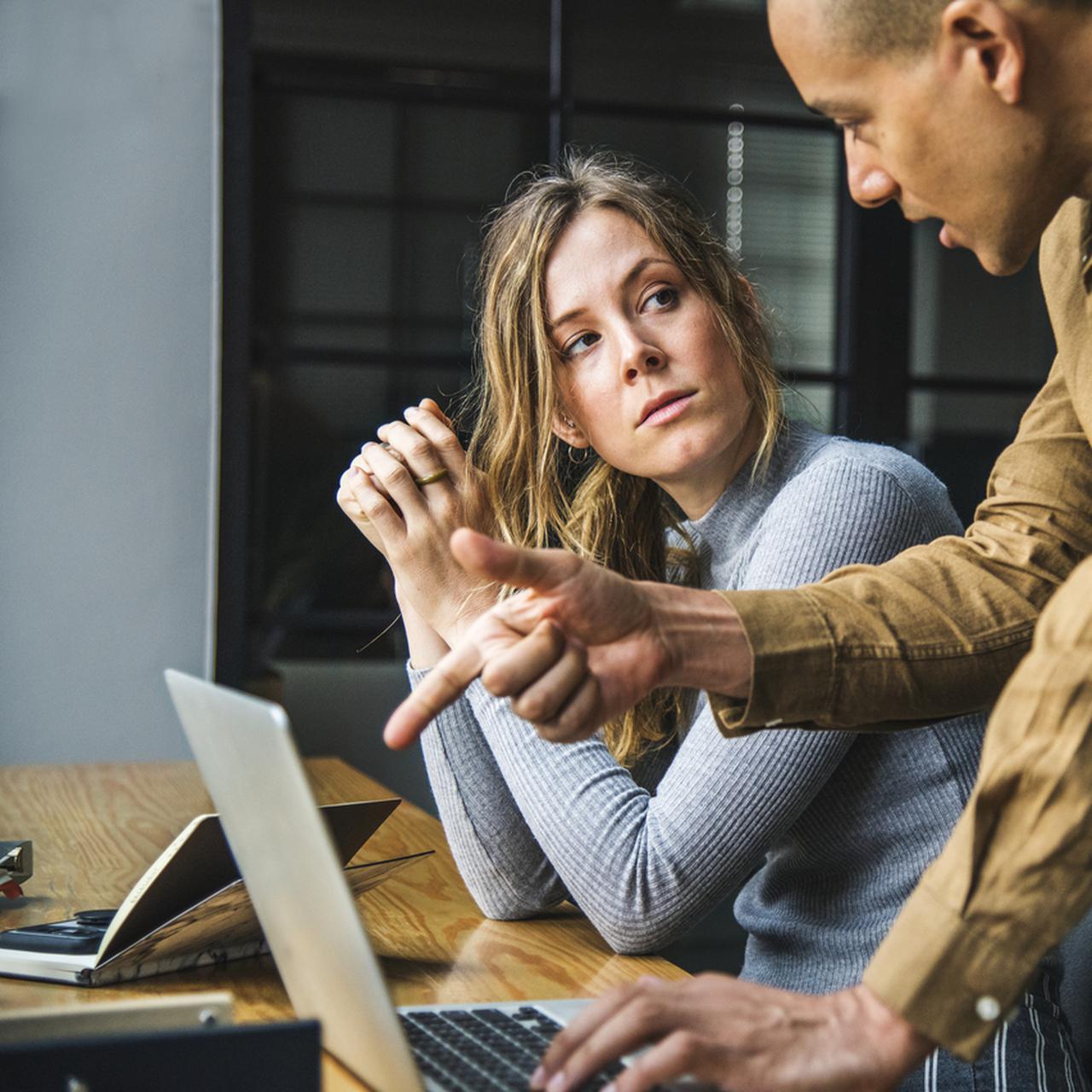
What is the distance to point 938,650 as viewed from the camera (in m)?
0.95

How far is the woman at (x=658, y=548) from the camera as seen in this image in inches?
44.6

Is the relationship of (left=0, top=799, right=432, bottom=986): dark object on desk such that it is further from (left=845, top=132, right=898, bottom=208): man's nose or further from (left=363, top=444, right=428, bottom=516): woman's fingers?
(left=845, top=132, right=898, bottom=208): man's nose

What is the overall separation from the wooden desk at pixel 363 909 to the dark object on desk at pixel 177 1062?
199 mm

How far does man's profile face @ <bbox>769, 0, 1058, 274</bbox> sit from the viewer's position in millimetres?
808

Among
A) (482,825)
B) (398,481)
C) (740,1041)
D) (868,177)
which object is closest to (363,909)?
(482,825)

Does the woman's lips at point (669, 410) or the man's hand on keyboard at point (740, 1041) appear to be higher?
the woman's lips at point (669, 410)

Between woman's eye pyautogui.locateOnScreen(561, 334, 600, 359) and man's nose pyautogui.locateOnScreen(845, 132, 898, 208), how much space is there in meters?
0.57

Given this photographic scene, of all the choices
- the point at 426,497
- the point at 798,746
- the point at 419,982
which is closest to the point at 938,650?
the point at 798,746

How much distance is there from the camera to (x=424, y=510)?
1341 mm

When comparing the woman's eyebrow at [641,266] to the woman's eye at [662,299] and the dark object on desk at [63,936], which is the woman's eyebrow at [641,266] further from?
the dark object on desk at [63,936]

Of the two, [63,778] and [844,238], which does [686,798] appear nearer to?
[63,778]

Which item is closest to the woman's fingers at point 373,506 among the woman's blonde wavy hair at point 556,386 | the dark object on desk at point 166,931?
the woman's blonde wavy hair at point 556,386

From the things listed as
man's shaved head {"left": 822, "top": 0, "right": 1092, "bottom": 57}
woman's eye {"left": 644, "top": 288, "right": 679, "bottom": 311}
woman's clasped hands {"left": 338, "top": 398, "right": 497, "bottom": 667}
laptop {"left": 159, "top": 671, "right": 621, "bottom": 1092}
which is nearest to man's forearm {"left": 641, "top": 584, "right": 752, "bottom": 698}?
laptop {"left": 159, "top": 671, "right": 621, "bottom": 1092}

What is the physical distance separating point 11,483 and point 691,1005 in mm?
2461
